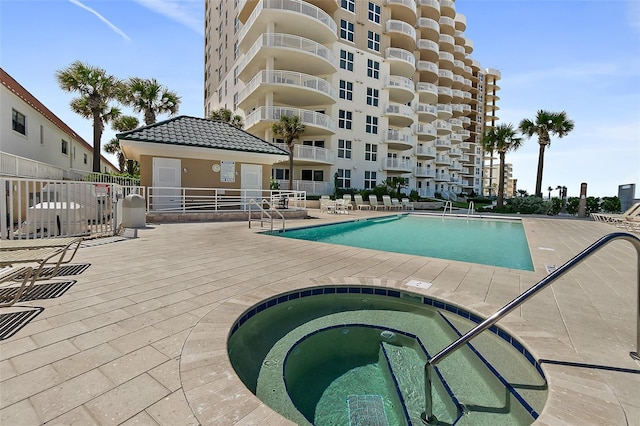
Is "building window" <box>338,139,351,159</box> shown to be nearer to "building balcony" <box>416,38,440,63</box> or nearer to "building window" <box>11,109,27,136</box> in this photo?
"building balcony" <box>416,38,440,63</box>

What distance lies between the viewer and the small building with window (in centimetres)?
1256

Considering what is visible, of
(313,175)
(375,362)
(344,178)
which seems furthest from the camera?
(344,178)

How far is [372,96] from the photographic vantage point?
3222 cm

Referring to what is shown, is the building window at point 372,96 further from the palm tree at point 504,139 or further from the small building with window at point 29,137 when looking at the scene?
the small building with window at point 29,137

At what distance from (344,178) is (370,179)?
3726 millimetres

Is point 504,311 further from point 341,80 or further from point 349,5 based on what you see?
point 349,5

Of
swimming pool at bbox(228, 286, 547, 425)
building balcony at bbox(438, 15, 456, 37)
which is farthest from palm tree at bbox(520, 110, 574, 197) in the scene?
swimming pool at bbox(228, 286, 547, 425)

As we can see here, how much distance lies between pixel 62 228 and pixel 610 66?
47.7ft

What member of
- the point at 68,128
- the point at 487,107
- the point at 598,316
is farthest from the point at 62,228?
the point at 487,107

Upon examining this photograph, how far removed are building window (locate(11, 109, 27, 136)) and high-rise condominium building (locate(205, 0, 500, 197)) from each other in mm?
14430

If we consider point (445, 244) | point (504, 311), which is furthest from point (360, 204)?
point (504, 311)

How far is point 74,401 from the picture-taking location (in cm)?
190

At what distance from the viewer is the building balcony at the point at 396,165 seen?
1300 inches

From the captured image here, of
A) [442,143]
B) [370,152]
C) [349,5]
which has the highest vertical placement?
[349,5]
